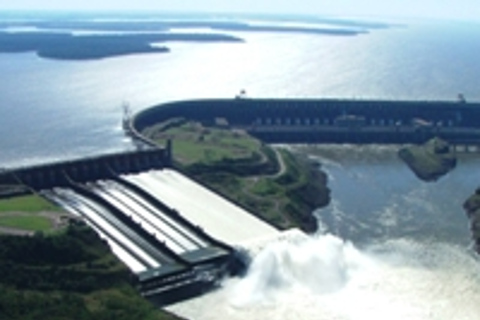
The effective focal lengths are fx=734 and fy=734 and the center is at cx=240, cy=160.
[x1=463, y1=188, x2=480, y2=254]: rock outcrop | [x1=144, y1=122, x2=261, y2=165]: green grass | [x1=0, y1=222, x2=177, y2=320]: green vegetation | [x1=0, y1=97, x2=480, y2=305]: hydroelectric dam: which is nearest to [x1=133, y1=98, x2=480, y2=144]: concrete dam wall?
[x1=0, y1=97, x2=480, y2=305]: hydroelectric dam

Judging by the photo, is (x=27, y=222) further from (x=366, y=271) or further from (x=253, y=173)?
(x=253, y=173)

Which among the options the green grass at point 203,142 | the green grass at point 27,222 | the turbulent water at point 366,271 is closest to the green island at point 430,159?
the turbulent water at point 366,271

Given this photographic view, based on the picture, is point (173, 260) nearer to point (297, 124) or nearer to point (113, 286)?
point (113, 286)

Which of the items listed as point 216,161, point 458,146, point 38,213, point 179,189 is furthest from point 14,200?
point 458,146

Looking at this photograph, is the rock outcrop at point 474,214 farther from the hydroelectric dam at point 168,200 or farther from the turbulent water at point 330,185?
the hydroelectric dam at point 168,200

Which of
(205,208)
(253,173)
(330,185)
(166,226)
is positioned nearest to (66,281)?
(166,226)

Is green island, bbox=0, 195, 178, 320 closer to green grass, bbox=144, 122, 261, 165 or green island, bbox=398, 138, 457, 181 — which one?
green grass, bbox=144, 122, 261, 165
